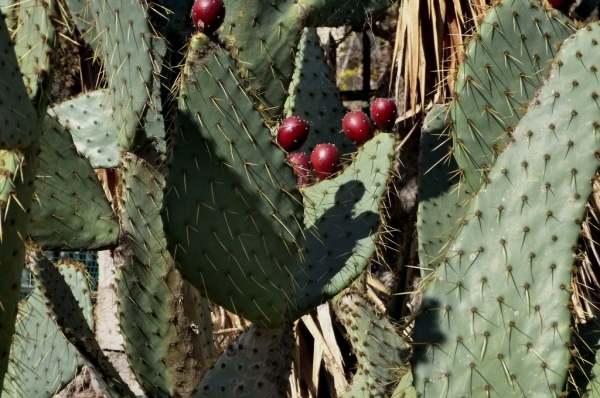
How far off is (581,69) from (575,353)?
1.87ft

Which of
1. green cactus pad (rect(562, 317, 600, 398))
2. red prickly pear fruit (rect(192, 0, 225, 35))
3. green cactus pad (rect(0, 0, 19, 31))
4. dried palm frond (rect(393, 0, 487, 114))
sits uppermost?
green cactus pad (rect(0, 0, 19, 31))

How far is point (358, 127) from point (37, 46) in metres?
0.98

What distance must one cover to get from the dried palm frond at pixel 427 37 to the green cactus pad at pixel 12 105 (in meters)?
1.96

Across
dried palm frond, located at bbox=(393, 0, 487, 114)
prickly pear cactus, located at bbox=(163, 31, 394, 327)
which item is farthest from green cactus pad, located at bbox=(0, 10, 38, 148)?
dried palm frond, located at bbox=(393, 0, 487, 114)

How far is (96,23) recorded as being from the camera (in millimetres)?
2215

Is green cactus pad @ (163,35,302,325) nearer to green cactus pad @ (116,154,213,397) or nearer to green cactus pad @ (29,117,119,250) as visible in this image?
green cactus pad @ (116,154,213,397)

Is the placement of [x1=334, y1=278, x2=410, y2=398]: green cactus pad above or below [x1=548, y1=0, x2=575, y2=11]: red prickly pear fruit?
below

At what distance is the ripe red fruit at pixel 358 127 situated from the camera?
8.08ft

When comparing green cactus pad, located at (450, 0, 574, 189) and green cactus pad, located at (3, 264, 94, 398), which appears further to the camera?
green cactus pad, located at (3, 264, 94, 398)

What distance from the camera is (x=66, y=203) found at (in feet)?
7.72

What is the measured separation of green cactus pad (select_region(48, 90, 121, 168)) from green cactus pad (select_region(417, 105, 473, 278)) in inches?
36.5

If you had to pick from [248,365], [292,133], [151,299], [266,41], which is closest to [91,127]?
[266,41]

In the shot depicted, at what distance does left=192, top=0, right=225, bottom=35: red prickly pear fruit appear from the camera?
71.6 inches

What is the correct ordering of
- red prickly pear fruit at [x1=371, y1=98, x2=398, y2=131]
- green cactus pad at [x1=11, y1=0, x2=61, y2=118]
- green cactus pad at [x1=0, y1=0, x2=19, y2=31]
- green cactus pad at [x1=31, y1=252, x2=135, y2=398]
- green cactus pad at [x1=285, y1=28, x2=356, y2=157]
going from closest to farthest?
green cactus pad at [x1=11, y1=0, x2=61, y2=118], green cactus pad at [x1=0, y1=0, x2=19, y2=31], green cactus pad at [x1=31, y1=252, x2=135, y2=398], red prickly pear fruit at [x1=371, y1=98, x2=398, y2=131], green cactus pad at [x1=285, y1=28, x2=356, y2=157]
